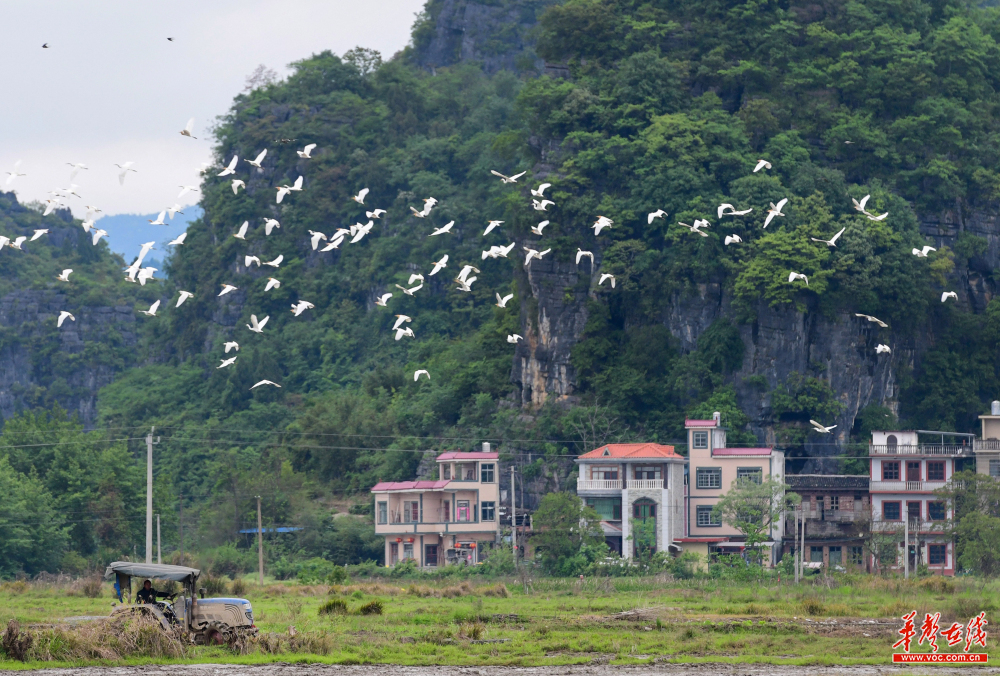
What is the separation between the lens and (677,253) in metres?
81.8

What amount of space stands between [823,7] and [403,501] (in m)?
34.4

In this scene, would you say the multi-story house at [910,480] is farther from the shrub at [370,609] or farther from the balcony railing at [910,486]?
the shrub at [370,609]

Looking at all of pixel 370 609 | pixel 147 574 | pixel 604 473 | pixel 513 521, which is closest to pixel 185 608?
pixel 147 574

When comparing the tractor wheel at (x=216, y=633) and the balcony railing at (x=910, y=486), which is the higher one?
the balcony railing at (x=910, y=486)

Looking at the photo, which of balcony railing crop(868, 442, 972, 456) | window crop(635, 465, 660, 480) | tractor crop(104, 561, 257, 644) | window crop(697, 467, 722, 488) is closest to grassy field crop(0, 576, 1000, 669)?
tractor crop(104, 561, 257, 644)

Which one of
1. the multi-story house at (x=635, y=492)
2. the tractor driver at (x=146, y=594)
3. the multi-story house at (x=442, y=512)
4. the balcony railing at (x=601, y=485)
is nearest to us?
the tractor driver at (x=146, y=594)

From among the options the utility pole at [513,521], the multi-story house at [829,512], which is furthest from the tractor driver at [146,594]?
the multi-story house at [829,512]

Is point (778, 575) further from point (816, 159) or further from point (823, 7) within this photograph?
point (823, 7)

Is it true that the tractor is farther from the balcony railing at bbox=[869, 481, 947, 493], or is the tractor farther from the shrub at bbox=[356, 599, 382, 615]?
the balcony railing at bbox=[869, 481, 947, 493]

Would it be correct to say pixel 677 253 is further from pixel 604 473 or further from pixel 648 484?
pixel 648 484

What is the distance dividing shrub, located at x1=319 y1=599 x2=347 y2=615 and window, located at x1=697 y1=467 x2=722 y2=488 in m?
32.4

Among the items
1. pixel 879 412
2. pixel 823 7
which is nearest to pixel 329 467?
pixel 879 412

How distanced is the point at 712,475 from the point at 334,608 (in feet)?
108

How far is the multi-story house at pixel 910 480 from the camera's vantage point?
245 ft
